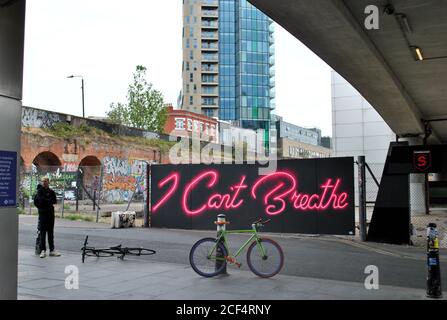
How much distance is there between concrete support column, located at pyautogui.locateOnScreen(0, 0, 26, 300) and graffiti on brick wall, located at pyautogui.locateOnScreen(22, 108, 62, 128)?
33.2 metres

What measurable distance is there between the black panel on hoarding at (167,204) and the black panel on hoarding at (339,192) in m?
5.11

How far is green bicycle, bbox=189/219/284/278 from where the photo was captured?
30.2ft

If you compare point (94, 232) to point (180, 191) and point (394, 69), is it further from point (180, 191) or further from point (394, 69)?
point (394, 69)

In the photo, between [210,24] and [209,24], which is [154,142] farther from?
[210,24]

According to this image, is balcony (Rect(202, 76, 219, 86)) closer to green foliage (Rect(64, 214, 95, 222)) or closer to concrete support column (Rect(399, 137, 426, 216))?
concrete support column (Rect(399, 137, 426, 216))

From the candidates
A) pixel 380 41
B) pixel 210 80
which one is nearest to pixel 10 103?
pixel 380 41

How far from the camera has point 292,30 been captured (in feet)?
36.2

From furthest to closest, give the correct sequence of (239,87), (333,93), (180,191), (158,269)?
(239,87), (333,93), (180,191), (158,269)

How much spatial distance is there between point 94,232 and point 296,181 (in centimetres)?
727

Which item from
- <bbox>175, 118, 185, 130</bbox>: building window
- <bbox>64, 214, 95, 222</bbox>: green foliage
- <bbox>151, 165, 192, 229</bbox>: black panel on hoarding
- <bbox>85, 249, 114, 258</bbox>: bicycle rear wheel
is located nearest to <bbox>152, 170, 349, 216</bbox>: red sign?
<bbox>151, 165, 192, 229</bbox>: black panel on hoarding

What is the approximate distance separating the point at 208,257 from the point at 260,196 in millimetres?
7865
